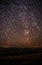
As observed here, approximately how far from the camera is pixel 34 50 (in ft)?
2.04

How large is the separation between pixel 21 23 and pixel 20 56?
0.27 meters

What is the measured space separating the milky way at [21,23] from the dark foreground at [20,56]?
0.09m

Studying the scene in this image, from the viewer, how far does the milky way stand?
28.5 inches

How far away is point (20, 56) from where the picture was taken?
0.59m

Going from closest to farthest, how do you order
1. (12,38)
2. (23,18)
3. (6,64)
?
(6,64), (12,38), (23,18)

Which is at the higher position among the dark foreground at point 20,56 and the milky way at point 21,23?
the milky way at point 21,23

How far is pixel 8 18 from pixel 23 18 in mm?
83

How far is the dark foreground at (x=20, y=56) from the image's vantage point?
578 millimetres

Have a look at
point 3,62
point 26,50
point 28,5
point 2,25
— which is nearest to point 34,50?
point 26,50

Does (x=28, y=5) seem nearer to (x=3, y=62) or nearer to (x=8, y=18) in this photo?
(x=8, y=18)

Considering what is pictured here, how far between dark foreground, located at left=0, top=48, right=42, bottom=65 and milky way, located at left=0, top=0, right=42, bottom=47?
0.09m

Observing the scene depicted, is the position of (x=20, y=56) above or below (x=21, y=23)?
below

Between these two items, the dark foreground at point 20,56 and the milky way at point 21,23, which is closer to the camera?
the dark foreground at point 20,56

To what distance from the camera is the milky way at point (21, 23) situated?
724 millimetres
